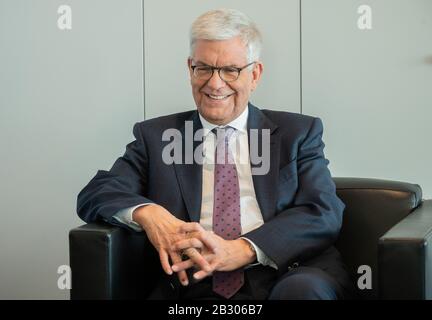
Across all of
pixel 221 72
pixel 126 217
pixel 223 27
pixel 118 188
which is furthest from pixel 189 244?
pixel 223 27

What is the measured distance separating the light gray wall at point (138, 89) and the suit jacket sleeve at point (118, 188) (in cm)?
47

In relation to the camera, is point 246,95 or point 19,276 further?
point 19,276

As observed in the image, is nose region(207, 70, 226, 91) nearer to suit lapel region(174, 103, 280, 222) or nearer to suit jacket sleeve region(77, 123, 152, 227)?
suit lapel region(174, 103, 280, 222)

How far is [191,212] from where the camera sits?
2.11 metres

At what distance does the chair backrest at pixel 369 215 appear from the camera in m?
2.17

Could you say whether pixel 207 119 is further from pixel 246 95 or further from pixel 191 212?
pixel 191 212

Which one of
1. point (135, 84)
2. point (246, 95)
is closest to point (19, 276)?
point (135, 84)

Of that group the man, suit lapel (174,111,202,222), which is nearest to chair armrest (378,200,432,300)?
the man

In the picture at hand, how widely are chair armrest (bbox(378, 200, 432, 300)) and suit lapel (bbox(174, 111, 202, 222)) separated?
0.65 m

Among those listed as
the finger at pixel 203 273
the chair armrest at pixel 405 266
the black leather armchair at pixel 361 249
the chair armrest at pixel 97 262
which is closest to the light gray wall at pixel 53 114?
the black leather armchair at pixel 361 249

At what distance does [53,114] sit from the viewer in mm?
2701

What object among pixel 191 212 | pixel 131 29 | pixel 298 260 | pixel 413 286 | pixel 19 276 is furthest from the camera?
pixel 19 276
